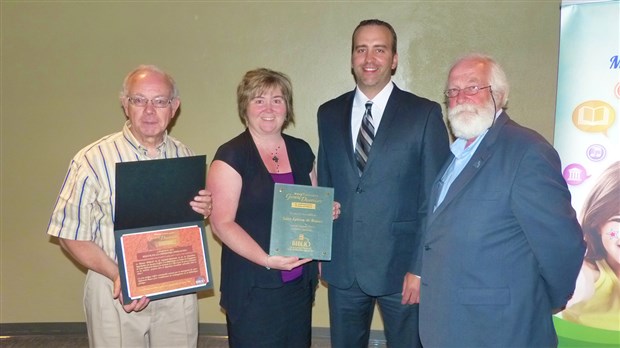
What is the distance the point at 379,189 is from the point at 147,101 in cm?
120

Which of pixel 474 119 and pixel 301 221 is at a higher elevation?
pixel 474 119

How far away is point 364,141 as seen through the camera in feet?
8.62

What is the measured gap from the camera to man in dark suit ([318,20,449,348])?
2547 mm

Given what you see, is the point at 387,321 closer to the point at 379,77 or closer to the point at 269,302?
the point at 269,302

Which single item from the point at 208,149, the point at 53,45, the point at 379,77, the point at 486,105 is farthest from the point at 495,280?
the point at 53,45

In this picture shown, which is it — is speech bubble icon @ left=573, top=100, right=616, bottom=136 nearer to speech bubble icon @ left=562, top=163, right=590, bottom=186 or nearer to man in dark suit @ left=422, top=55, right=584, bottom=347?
speech bubble icon @ left=562, top=163, right=590, bottom=186

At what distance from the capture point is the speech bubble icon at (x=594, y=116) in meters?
3.22

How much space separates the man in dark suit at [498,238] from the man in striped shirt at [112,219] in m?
1.13

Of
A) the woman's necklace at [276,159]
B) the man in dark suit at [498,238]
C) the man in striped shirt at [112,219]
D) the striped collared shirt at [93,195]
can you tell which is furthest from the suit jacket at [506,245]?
the striped collared shirt at [93,195]

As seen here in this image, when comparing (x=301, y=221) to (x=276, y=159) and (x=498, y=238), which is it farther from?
(x=498, y=238)

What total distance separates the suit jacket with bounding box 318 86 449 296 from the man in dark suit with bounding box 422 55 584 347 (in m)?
0.36

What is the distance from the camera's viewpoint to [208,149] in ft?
14.1

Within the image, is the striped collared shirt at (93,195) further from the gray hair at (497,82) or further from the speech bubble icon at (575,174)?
the speech bubble icon at (575,174)

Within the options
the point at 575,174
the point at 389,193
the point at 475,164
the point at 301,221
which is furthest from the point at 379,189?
the point at 575,174
